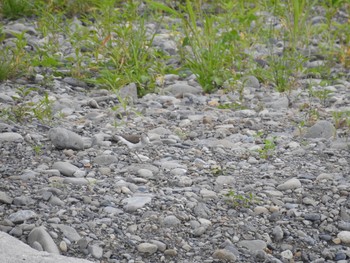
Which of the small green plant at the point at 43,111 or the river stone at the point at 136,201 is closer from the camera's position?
the river stone at the point at 136,201

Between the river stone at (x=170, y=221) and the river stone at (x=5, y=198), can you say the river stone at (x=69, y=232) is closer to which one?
the river stone at (x=5, y=198)

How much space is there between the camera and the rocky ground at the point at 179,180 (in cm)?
293

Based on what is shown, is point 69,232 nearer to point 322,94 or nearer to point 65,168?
point 65,168

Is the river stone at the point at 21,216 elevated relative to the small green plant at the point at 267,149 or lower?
elevated

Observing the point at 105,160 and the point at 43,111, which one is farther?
the point at 43,111

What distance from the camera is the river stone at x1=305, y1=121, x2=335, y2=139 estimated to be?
13.7 ft

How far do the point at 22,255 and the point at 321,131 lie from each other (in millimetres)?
2194

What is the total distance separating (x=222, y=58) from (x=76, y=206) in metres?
2.29

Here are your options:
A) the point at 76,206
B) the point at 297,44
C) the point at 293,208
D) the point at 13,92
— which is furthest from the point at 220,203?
the point at 297,44

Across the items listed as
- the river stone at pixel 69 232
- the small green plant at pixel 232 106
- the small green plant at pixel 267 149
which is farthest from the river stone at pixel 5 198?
the small green plant at pixel 232 106

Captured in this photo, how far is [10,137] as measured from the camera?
12.3ft

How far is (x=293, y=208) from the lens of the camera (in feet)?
10.8

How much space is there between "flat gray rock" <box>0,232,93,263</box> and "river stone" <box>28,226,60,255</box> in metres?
0.11

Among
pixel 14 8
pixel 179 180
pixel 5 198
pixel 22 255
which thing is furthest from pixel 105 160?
pixel 14 8
